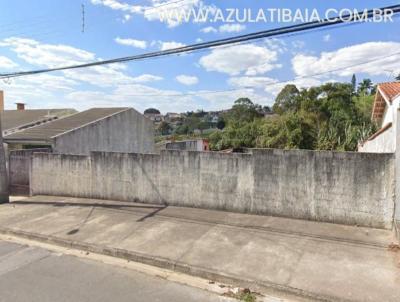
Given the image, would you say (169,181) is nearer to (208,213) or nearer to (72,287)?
(208,213)

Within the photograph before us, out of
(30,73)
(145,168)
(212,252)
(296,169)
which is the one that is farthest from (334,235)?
(30,73)

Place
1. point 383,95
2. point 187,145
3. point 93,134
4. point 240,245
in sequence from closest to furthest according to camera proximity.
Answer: point 240,245 < point 383,95 < point 93,134 < point 187,145

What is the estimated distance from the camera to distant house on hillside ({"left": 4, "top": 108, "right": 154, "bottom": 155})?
1438 cm

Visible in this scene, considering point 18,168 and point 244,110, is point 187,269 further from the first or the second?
point 244,110

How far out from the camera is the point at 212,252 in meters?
5.67

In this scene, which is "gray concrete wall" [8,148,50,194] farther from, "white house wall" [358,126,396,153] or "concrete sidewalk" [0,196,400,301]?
"white house wall" [358,126,396,153]

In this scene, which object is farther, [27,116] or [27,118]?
[27,116]

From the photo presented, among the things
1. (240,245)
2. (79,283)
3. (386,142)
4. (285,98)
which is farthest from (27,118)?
(285,98)

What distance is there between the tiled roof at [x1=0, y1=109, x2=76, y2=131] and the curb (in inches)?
563

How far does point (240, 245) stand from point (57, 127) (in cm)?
1315

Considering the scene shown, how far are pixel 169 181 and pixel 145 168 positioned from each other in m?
0.85

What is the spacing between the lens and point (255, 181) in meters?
7.59

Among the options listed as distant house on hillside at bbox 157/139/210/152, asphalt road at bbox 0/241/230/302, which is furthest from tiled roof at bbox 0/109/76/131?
asphalt road at bbox 0/241/230/302

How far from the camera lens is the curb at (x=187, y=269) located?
4297 mm
